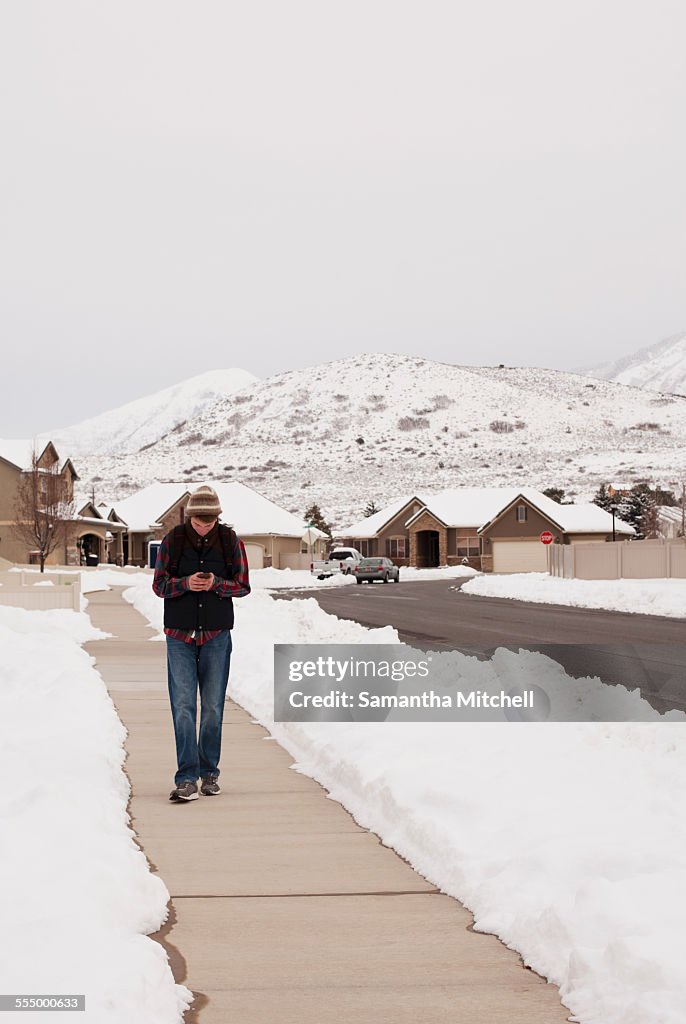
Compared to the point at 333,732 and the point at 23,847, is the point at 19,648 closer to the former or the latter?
the point at 333,732

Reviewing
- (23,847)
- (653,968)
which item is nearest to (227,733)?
(23,847)

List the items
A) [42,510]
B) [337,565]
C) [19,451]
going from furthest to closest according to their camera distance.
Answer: [19,451] < [337,565] < [42,510]

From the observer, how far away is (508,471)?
593 feet

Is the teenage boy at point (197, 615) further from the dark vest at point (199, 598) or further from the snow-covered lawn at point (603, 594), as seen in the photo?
the snow-covered lawn at point (603, 594)

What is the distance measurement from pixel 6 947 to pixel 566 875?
2496mm

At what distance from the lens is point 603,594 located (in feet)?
121

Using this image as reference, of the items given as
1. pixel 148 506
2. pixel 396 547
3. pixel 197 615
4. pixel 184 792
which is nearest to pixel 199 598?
pixel 197 615

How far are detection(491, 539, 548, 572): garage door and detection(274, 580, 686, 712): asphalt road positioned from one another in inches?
Answer: 1938

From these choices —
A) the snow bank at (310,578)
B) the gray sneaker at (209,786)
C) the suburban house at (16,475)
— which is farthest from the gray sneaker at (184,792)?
the suburban house at (16,475)

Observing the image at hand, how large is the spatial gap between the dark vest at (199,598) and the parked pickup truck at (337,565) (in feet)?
185

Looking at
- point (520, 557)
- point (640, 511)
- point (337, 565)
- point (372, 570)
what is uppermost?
point (640, 511)

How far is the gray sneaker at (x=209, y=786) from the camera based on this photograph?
8500 millimetres

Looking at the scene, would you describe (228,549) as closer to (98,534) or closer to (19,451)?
(19,451)

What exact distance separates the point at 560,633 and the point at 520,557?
66246mm
